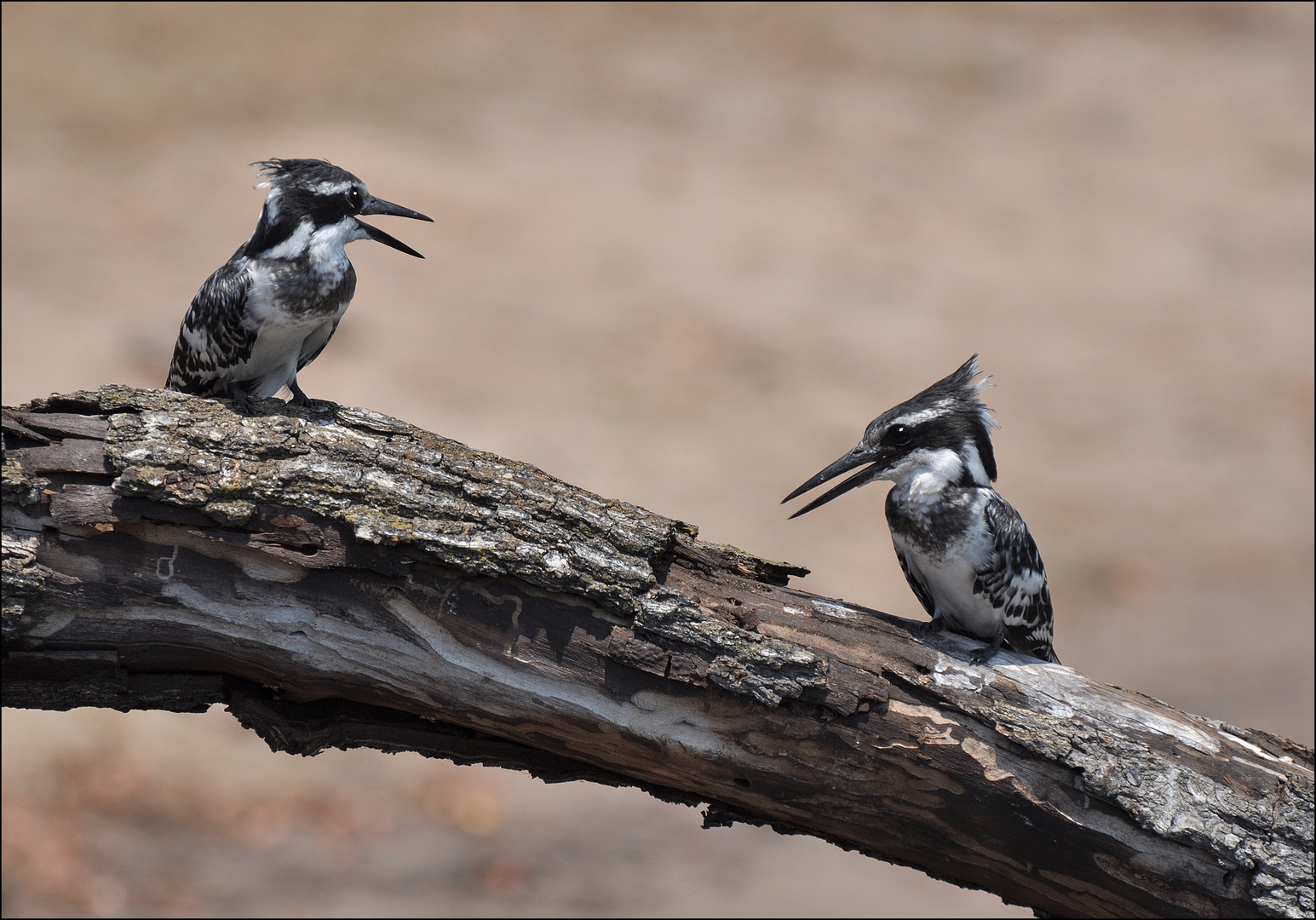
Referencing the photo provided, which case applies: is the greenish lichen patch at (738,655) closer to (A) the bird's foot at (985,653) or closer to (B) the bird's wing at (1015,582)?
(A) the bird's foot at (985,653)

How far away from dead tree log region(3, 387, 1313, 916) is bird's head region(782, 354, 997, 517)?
2.74 ft

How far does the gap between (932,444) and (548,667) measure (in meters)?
1.76

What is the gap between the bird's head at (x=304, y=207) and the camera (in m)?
4.11

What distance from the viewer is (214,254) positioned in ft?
43.9

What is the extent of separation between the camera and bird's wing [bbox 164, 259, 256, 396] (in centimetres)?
407

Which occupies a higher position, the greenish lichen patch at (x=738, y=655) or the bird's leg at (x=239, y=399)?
the bird's leg at (x=239, y=399)

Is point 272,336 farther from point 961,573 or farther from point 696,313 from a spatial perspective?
point 696,313

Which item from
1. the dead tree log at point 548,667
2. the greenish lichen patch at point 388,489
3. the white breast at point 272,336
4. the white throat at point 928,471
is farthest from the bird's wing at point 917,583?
the white breast at point 272,336

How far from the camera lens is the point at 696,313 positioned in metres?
13.8

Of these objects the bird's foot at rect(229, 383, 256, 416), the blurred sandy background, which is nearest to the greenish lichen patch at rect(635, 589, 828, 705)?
the bird's foot at rect(229, 383, 256, 416)

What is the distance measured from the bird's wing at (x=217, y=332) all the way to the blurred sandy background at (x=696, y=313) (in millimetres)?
3956

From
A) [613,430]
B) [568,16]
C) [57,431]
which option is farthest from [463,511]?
[568,16]

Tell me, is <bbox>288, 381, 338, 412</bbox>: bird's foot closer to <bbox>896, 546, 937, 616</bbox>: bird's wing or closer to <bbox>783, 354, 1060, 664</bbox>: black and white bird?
<bbox>783, 354, 1060, 664</bbox>: black and white bird

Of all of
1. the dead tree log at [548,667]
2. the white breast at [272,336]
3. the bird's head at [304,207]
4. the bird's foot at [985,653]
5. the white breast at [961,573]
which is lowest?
the dead tree log at [548,667]
